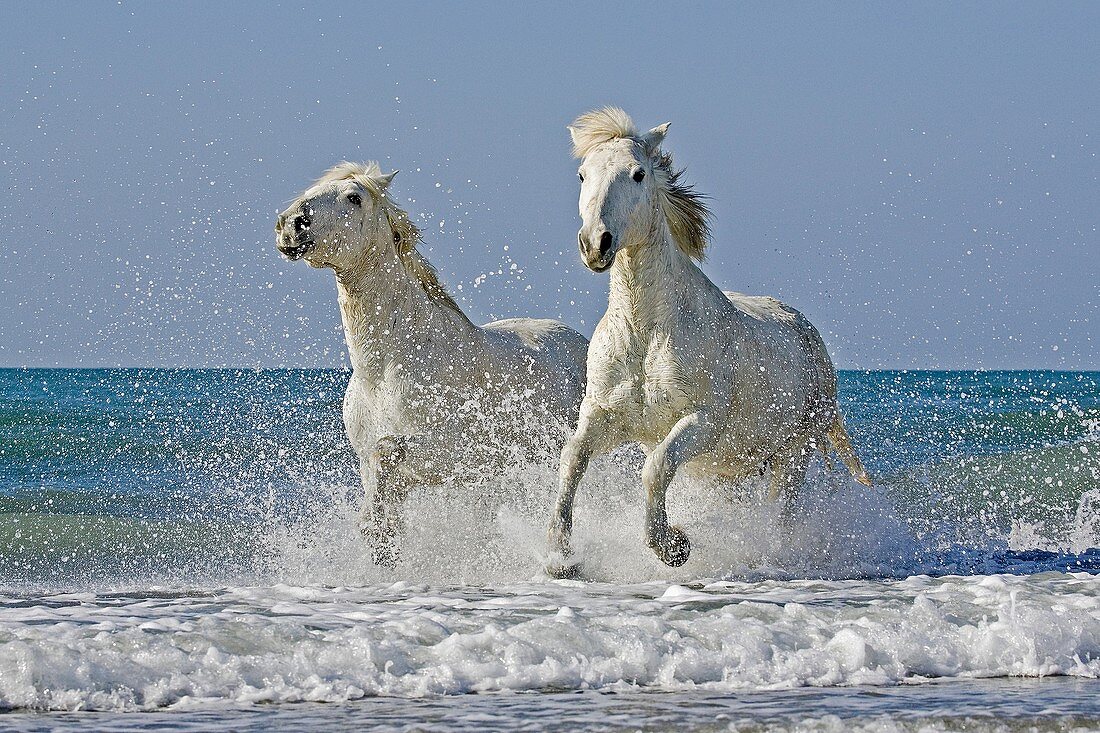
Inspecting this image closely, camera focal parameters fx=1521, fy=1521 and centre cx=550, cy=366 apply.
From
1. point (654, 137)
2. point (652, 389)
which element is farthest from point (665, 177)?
point (652, 389)

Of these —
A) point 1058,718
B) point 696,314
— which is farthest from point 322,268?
point 1058,718

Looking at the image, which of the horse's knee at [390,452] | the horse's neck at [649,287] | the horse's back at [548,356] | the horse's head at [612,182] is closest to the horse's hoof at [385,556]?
the horse's knee at [390,452]

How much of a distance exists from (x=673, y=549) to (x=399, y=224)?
2.27m

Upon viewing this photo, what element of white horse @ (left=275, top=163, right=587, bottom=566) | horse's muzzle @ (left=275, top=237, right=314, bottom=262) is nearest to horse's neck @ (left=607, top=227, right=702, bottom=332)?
white horse @ (left=275, top=163, right=587, bottom=566)

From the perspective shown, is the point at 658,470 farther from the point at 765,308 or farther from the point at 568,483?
the point at 765,308

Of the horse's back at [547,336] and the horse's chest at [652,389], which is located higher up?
the horse's back at [547,336]

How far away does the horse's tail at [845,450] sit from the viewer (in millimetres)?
8422

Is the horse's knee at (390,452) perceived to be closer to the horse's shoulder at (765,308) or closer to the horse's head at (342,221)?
A: the horse's head at (342,221)

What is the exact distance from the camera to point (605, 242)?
239 inches

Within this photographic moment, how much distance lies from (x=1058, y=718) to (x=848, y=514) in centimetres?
354

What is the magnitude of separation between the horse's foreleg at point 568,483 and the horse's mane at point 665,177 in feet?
3.18

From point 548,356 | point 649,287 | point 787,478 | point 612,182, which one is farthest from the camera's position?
point 548,356

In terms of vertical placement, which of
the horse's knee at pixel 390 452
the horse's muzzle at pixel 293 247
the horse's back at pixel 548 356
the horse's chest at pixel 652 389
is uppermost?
the horse's muzzle at pixel 293 247

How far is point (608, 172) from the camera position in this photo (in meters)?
6.40
